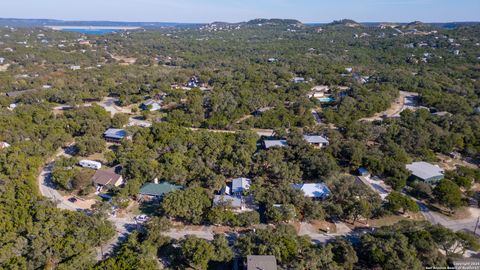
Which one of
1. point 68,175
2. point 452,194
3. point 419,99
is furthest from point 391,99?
point 68,175

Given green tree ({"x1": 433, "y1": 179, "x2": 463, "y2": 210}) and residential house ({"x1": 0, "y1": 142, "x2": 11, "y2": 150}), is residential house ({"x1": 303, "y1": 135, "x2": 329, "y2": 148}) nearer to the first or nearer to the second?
green tree ({"x1": 433, "y1": 179, "x2": 463, "y2": 210})

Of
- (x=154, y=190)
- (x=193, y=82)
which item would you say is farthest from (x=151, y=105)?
(x=154, y=190)

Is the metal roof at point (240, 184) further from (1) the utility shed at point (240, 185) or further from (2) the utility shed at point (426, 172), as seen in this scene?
(2) the utility shed at point (426, 172)

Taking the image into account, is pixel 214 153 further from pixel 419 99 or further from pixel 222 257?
pixel 419 99

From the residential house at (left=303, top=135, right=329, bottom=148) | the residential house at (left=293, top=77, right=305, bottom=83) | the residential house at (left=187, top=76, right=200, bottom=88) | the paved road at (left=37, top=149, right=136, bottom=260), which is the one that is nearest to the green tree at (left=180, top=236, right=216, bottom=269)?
the paved road at (left=37, top=149, right=136, bottom=260)

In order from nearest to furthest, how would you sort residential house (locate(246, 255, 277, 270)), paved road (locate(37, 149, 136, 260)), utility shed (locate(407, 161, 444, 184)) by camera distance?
A: 1. residential house (locate(246, 255, 277, 270))
2. paved road (locate(37, 149, 136, 260))
3. utility shed (locate(407, 161, 444, 184))

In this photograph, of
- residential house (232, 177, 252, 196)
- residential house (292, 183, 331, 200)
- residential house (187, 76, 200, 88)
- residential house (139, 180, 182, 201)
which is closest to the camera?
residential house (292, 183, 331, 200)
